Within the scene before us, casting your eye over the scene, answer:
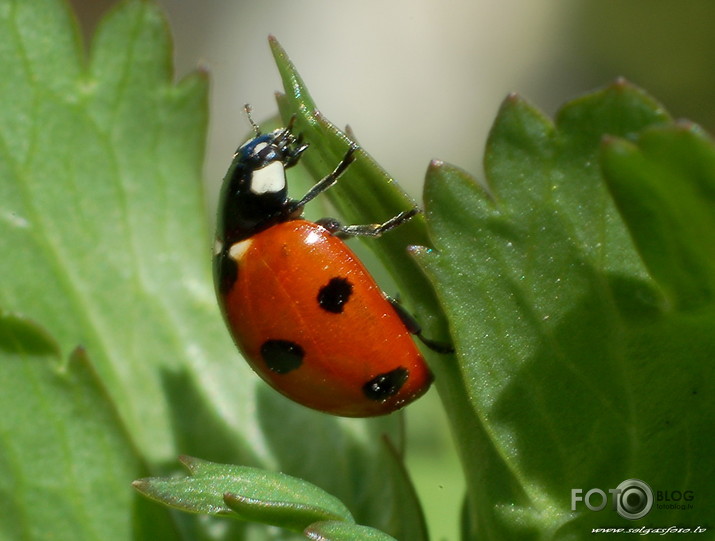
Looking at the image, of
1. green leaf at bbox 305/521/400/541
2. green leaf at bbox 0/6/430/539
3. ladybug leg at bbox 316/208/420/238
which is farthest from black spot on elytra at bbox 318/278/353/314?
green leaf at bbox 305/521/400/541

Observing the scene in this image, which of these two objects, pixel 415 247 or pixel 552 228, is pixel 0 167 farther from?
pixel 552 228

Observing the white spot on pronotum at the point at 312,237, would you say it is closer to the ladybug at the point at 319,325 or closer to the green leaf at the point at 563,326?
the ladybug at the point at 319,325

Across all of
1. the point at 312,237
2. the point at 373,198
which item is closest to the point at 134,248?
the point at 312,237

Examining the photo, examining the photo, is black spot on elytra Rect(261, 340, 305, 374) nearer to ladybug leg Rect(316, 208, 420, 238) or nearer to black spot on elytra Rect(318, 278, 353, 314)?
black spot on elytra Rect(318, 278, 353, 314)

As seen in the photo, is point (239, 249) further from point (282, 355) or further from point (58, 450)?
point (58, 450)

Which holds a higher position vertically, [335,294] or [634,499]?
[335,294]
